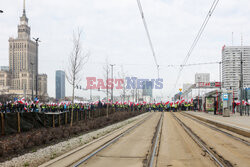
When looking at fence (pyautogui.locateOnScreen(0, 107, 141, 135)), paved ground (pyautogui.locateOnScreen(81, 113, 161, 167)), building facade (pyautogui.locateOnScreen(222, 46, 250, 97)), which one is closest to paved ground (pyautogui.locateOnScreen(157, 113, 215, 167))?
paved ground (pyautogui.locateOnScreen(81, 113, 161, 167))

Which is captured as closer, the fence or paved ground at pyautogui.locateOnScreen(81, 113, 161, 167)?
paved ground at pyautogui.locateOnScreen(81, 113, 161, 167)

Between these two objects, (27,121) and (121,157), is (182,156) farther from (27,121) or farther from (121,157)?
(27,121)

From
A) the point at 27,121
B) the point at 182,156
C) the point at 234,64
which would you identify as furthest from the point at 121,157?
the point at 234,64

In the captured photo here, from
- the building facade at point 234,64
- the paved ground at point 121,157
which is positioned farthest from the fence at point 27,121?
the building facade at point 234,64

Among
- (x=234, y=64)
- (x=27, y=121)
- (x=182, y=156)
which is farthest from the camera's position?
(x=234, y=64)

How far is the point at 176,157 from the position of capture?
867 centimetres

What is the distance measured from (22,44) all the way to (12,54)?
38.6ft

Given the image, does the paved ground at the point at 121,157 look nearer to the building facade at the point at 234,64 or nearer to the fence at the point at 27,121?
the fence at the point at 27,121

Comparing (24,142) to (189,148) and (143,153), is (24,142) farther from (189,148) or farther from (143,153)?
(189,148)

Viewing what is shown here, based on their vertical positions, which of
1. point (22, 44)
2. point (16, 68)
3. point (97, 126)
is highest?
point (22, 44)

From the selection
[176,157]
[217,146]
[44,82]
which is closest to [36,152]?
[176,157]

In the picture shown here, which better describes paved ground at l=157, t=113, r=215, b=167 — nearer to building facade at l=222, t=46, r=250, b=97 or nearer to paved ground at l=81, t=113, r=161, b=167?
paved ground at l=81, t=113, r=161, b=167

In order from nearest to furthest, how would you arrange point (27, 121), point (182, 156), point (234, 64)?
1. point (182, 156)
2. point (27, 121)
3. point (234, 64)

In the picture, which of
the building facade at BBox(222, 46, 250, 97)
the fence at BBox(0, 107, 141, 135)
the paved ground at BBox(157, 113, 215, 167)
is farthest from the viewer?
the building facade at BBox(222, 46, 250, 97)
